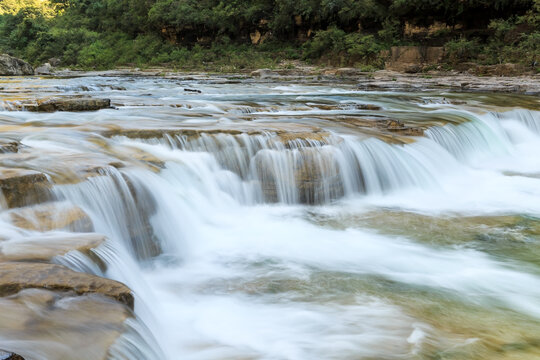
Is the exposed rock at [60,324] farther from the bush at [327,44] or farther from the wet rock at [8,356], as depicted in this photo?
the bush at [327,44]

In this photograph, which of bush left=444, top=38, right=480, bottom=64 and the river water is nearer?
the river water

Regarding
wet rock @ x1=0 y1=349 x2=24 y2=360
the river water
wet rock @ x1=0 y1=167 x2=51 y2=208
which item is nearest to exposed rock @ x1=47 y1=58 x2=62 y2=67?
the river water

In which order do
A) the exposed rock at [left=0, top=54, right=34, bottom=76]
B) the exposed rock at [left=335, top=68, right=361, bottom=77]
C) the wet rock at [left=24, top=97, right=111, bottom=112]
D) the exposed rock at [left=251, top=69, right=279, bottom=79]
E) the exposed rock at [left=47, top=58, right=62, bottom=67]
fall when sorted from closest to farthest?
the wet rock at [left=24, top=97, right=111, bottom=112]
the exposed rock at [left=335, top=68, right=361, bottom=77]
the exposed rock at [left=0, top=54, right=34, bottom=76]
the exposed rock at [left=251, top=69, right=279, bottom=79]
the exposed rock at [left=47, top=58, right=62, bottom=67]

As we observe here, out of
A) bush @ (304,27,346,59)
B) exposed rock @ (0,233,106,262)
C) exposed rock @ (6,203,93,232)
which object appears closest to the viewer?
exposed rock @ (0,233,106,262)

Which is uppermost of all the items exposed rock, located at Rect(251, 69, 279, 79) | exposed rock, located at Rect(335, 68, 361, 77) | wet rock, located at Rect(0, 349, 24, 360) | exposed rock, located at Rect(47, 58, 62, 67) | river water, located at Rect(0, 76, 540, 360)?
exposed rock, located at Rect(47, 58, 62, 67)

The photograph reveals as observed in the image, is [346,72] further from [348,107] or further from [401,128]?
[401,128]

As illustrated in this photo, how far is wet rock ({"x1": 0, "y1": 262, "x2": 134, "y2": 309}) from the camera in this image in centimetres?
238

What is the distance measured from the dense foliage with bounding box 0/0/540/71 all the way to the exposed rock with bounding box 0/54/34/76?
11245 millimetres

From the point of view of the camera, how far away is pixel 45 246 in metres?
3.07

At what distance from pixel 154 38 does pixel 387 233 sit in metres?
41.3

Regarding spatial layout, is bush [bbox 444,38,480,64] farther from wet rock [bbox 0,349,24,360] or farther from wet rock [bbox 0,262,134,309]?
wet rock [bbox 0,349,24,360]

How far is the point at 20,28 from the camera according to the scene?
40.2m

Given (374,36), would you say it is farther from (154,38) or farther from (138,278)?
(138,278)

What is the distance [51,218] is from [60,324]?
1.77m
